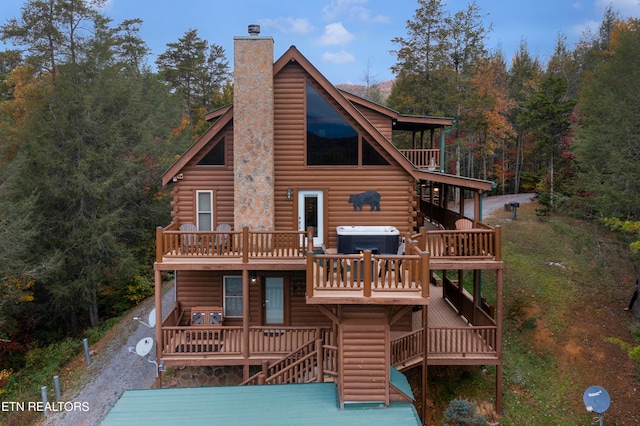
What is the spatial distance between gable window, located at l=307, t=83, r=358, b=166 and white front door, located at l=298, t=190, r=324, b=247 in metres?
1.03

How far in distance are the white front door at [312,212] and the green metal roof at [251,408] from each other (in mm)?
4747

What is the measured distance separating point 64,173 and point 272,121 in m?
12.3

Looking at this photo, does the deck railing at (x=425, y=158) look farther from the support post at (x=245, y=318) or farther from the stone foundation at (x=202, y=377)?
the stone foundation at (x=202, y=377)

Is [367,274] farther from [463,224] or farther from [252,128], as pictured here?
[252,128]

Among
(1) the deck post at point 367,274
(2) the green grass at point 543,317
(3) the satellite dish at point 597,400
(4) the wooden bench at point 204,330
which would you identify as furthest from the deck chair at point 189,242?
(3) the satellite dish at point 597,400

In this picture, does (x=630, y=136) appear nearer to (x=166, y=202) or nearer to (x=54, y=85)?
(x=166, y=202)

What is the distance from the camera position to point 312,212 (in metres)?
13.2

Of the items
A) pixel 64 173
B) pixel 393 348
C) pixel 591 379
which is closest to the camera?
pixel 393 348

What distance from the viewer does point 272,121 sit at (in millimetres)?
12234

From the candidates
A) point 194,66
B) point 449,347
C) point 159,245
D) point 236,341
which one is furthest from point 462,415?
point 194,66

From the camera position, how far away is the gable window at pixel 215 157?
1298 centimetres

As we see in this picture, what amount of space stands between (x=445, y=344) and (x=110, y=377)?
37.6 feet

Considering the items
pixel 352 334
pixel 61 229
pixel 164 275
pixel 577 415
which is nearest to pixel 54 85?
pixel 61 229

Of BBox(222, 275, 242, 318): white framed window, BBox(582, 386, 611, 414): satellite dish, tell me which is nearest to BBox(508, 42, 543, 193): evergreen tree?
BBox(582, 386, 611, 414): satellite dish
